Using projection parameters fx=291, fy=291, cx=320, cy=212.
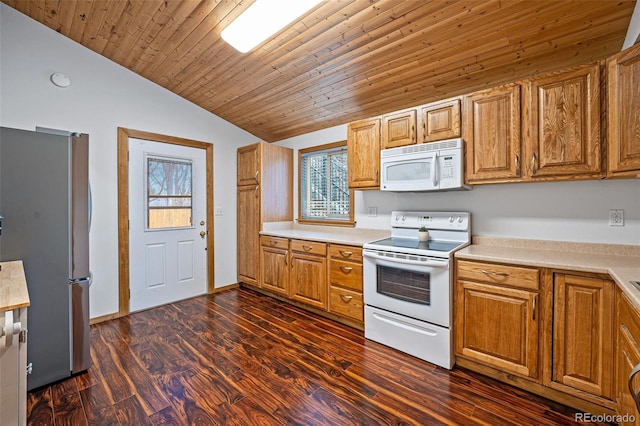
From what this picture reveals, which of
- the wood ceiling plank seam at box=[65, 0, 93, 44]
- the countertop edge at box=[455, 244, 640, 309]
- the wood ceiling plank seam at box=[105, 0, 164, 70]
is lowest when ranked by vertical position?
the countertop edge at box=[455, 244, 640, 309]

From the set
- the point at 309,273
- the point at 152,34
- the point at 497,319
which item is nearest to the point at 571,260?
the point at 497,319

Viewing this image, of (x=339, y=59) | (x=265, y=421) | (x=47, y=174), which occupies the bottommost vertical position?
(x=265, y=421)

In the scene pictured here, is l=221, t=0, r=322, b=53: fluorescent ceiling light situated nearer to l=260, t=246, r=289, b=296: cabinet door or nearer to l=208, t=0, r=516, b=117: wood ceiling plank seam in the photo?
l=208, t=0, r=516, b=117: wood ceiling plank seam

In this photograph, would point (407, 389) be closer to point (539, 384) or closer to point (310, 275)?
point (539, 384)

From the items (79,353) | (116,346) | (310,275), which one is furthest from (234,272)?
(79,353)

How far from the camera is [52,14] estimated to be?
2.69 meters

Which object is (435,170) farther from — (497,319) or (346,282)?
(346,282)

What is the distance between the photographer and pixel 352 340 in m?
2.73

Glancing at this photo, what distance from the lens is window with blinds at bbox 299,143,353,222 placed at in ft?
12.5

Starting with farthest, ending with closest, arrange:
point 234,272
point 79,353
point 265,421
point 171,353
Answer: point 234,272 → point 171,353 → point 79,353 → point 265,421

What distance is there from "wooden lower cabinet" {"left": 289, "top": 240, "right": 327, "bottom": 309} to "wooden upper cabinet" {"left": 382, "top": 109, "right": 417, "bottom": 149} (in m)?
1.27

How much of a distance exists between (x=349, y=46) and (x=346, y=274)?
2.09 meters

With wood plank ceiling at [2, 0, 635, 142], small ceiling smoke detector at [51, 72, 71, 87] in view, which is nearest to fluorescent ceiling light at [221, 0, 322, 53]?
wood plank ceiling at [2, 0, 635, 142]

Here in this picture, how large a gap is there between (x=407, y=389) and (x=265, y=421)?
96 centimetres
